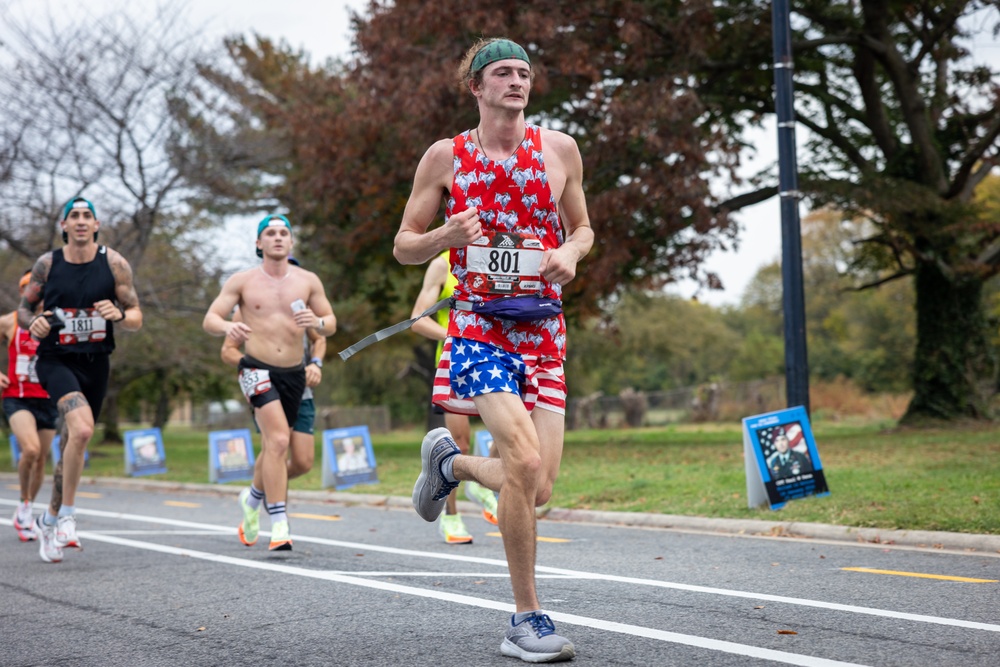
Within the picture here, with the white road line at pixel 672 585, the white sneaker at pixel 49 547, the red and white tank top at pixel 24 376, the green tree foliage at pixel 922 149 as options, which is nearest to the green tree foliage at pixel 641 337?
the green tree foliage at pixel 922 149

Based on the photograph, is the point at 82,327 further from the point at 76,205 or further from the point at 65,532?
the point at 65,532

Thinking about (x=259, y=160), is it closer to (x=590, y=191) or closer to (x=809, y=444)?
(x=590, y=191)

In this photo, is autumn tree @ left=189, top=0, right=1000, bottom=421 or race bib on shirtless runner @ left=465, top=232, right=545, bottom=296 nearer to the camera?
race bib on shirtless runner @ left=465, top=232, right=545, bottom=296

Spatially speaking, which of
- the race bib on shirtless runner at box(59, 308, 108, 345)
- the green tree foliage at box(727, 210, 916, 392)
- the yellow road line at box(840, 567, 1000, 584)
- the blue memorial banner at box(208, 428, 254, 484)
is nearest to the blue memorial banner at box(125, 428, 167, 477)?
the blue memorial banner at box(208, 428, 254, 484)

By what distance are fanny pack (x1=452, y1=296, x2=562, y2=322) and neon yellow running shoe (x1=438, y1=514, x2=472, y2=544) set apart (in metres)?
4.14

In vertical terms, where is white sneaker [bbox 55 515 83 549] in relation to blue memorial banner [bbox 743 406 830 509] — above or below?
below

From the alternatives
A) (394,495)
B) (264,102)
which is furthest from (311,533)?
(264,102)

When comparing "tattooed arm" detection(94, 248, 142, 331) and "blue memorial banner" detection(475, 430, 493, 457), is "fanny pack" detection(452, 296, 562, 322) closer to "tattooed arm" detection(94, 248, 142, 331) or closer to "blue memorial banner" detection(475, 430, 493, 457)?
"tattooed arm" detection(94, 248, 142, 331)

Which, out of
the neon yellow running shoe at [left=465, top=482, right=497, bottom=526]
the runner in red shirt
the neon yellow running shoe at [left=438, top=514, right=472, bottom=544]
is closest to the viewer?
the neon yellow running shoe at [left=438, top=514, right=472, bottom=544]

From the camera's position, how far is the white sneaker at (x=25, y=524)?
929 cm

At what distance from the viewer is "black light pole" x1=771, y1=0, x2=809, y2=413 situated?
1053 cm

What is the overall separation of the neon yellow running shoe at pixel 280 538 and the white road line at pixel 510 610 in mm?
270

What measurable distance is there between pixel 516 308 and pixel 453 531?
4.26 meters

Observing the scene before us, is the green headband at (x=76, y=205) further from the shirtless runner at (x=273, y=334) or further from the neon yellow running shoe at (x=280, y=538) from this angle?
the neon yellow running shoe at (x=280, y=538)
